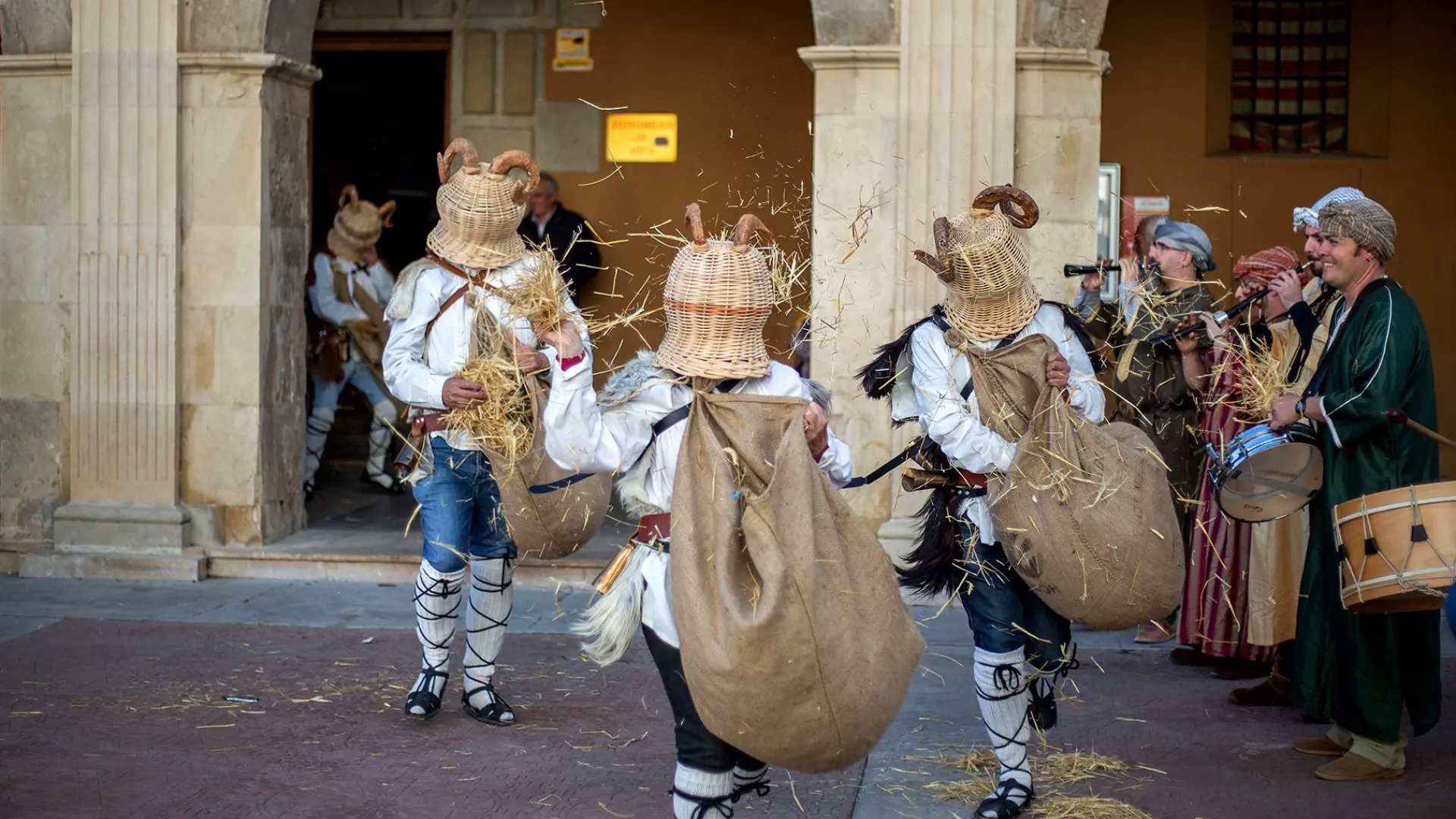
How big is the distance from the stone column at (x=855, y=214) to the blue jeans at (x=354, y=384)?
12.6 ft

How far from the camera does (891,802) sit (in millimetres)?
5051

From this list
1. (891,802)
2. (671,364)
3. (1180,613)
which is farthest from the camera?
(1180,613)

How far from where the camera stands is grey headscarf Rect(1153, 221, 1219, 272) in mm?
6660

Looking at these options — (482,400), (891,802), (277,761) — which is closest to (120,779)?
(277,761)

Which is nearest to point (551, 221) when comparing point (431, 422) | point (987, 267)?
point (431, 422)

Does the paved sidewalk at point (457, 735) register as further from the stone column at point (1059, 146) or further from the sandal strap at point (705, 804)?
the stone column at point (1059, 146)

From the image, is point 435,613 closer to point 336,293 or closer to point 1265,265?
point 1265,265

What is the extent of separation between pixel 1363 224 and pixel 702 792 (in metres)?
2.94

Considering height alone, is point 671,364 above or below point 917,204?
below

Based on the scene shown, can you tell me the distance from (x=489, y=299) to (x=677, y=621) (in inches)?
85.9

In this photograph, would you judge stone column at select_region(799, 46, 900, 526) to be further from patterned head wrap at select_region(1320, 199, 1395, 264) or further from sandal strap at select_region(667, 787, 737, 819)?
sandal strap at select_region(667, 787, 737, 819)

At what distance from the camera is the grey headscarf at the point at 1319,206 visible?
527 cm

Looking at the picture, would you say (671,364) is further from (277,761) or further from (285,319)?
(285,319)

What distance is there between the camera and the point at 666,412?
395 centimetres
